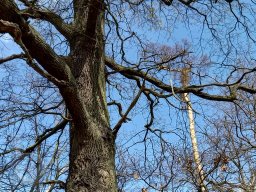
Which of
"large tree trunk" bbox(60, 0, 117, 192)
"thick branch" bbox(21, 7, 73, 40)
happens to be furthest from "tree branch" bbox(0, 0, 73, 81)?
"thick branch" bbox(21, 7, 73, 40)

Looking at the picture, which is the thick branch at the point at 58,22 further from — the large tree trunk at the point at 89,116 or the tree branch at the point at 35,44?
the tree branch at the point at 35,44

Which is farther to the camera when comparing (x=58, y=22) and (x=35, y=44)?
(x=58, y=22)

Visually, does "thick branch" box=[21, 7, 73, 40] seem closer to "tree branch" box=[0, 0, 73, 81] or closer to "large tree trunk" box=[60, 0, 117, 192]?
"large tree trunk" box=[60, 0, 117, 192]

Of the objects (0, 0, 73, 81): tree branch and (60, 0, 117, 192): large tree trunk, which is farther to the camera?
(60, 0, 117, 192): large tree trunk

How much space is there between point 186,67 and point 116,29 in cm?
96

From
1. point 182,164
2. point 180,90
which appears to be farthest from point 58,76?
point 182,164

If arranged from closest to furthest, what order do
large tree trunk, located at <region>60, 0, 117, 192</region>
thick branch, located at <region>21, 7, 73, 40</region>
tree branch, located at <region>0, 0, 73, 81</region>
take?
tree branch, located at <region>0, 0, 73, 81</region>, large tree trunk, located at <region>60, 0, 117, 192</region>, thick branch, located at <region>21, 7, 73, 40</region>

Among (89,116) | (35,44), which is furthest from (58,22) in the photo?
(89,116)

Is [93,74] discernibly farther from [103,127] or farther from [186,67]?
[186,67]

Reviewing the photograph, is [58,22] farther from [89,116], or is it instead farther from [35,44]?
[89,116]

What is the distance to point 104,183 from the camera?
2.89 m

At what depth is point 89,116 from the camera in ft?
10.3

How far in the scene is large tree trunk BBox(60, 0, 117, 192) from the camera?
2941 mm

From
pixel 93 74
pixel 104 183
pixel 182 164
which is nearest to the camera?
pixel 104 183
